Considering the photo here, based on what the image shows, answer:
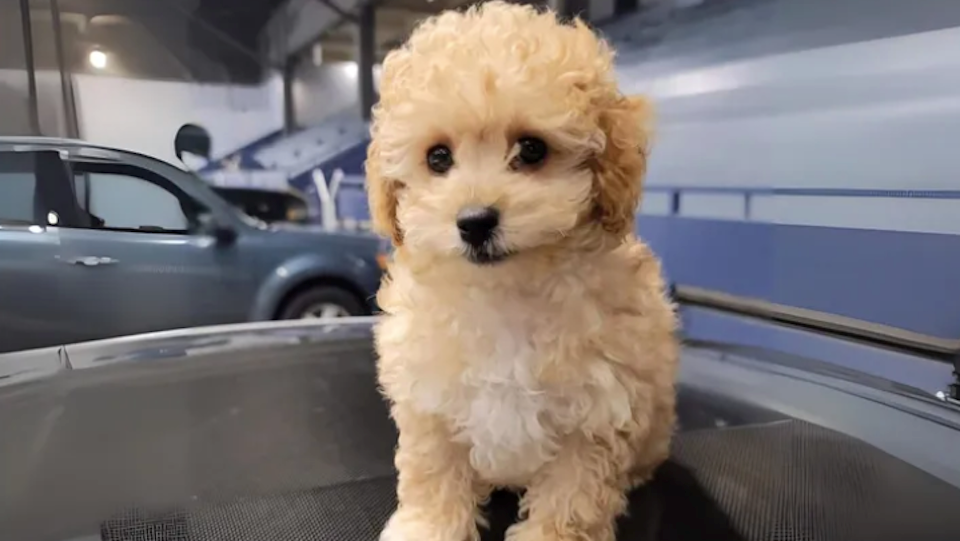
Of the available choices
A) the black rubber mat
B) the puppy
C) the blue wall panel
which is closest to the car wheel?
the blue wall panel

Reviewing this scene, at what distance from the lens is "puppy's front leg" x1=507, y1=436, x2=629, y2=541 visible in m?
1.06

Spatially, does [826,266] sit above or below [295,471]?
above

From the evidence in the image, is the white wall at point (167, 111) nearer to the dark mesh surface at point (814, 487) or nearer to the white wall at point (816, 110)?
the white wall at point (816, 110)

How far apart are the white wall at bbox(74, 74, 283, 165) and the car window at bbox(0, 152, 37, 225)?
0.15m

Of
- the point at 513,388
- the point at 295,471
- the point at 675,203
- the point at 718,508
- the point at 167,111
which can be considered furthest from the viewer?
the point at 675,203

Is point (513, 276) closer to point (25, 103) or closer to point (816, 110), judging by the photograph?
point (816, 110)

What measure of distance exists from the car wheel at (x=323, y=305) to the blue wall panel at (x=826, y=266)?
2.72ft

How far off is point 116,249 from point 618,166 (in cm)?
146

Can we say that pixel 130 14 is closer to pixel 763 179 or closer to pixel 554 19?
pixel 554 19

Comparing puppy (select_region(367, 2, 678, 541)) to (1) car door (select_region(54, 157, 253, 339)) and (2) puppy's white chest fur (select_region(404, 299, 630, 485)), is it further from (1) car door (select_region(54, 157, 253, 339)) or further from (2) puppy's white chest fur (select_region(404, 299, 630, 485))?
(1) car door (select_region(54, 157, 253, 339))

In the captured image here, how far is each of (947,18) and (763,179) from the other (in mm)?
550

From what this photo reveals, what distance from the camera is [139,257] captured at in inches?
81.3

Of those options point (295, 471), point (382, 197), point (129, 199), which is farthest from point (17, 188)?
point (382, 197)

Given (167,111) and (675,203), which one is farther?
(675,203)
